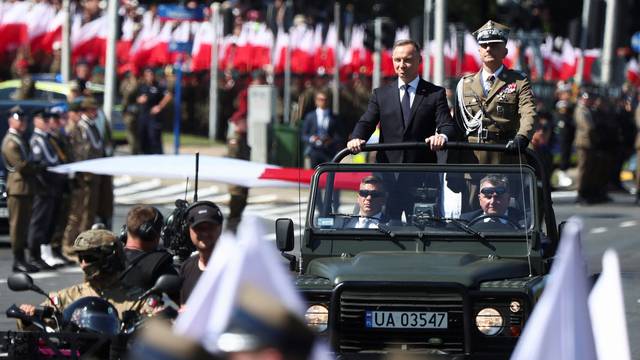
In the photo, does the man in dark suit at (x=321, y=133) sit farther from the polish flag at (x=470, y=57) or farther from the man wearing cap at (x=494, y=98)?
the polish flag at (x=470, y=57)

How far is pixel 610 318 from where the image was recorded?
3832mm

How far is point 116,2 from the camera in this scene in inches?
1192

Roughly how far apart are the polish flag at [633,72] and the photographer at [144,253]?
46.2 metres

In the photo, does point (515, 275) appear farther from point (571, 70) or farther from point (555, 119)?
point (571, 70)

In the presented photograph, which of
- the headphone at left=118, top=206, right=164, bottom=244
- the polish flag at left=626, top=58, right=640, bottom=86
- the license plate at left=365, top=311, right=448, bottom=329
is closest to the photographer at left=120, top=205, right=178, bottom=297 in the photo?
the headphone at left=118, top=206, right=164, bottom=244

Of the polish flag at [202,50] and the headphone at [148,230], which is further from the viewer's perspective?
the polish flag at [202,50]

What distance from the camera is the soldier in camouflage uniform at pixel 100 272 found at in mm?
7551

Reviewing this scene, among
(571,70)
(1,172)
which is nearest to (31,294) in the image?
(1,172)

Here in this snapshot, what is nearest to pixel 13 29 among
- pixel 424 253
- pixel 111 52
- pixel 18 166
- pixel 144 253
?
pixel 111 52

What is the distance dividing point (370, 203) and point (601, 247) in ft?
35.7

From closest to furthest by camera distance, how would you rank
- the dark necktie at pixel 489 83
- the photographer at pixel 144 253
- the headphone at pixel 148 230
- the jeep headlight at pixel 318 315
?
1. the photographer at pixel 144 253
2. the headphone at pixel 148 230
3. the jeep headlight at pixel 318 315
4. the dark necktie at pixel 489 83

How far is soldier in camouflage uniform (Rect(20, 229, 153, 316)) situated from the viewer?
7551 millimetres

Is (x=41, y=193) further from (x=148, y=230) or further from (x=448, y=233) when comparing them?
(x=148, y=230)

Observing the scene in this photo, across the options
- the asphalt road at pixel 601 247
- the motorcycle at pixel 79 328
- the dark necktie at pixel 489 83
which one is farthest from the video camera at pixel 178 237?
the motorcycle at pixel 79 328
